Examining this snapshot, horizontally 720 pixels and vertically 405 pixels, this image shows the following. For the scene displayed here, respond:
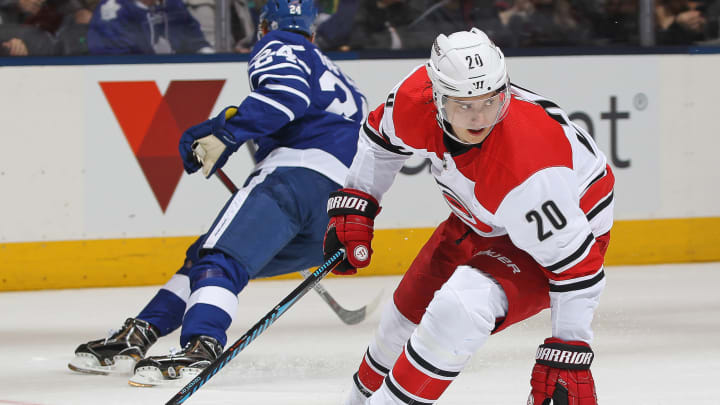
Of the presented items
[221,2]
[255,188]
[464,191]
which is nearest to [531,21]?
[221,2]

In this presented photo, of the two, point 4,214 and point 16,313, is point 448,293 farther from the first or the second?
point 4,214

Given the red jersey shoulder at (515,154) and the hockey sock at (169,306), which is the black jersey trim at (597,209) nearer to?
the red jersey shoulder at (515,154)

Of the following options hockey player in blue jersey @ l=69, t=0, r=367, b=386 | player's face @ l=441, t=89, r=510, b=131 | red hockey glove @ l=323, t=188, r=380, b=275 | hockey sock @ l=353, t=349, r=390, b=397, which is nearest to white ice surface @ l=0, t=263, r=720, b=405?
hockey player in blue jersey @ l=69, t=0, r=367, b=386

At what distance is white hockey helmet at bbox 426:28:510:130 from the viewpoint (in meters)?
2.22

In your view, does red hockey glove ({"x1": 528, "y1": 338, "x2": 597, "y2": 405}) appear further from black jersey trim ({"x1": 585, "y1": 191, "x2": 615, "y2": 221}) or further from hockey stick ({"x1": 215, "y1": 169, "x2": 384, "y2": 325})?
hockey stick ({"x1": 215, "y1": 169, "x2": 384, "y2": 325})

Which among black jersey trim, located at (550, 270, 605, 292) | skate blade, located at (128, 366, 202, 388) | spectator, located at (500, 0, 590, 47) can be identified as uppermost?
black jersey trim, located at (550, 270, 605, 292)

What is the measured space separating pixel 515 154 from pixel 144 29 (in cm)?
332

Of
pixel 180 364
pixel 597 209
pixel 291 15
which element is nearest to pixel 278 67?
pixel 291 15

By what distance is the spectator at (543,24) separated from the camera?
5.46 metres

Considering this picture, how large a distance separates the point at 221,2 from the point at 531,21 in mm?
1558

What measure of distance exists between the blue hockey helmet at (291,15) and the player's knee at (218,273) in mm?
887

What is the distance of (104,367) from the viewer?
3.49 meters

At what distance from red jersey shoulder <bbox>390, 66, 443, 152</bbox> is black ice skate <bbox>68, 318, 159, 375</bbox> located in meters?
1.36

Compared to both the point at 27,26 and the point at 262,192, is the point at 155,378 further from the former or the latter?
the point at 27,26
